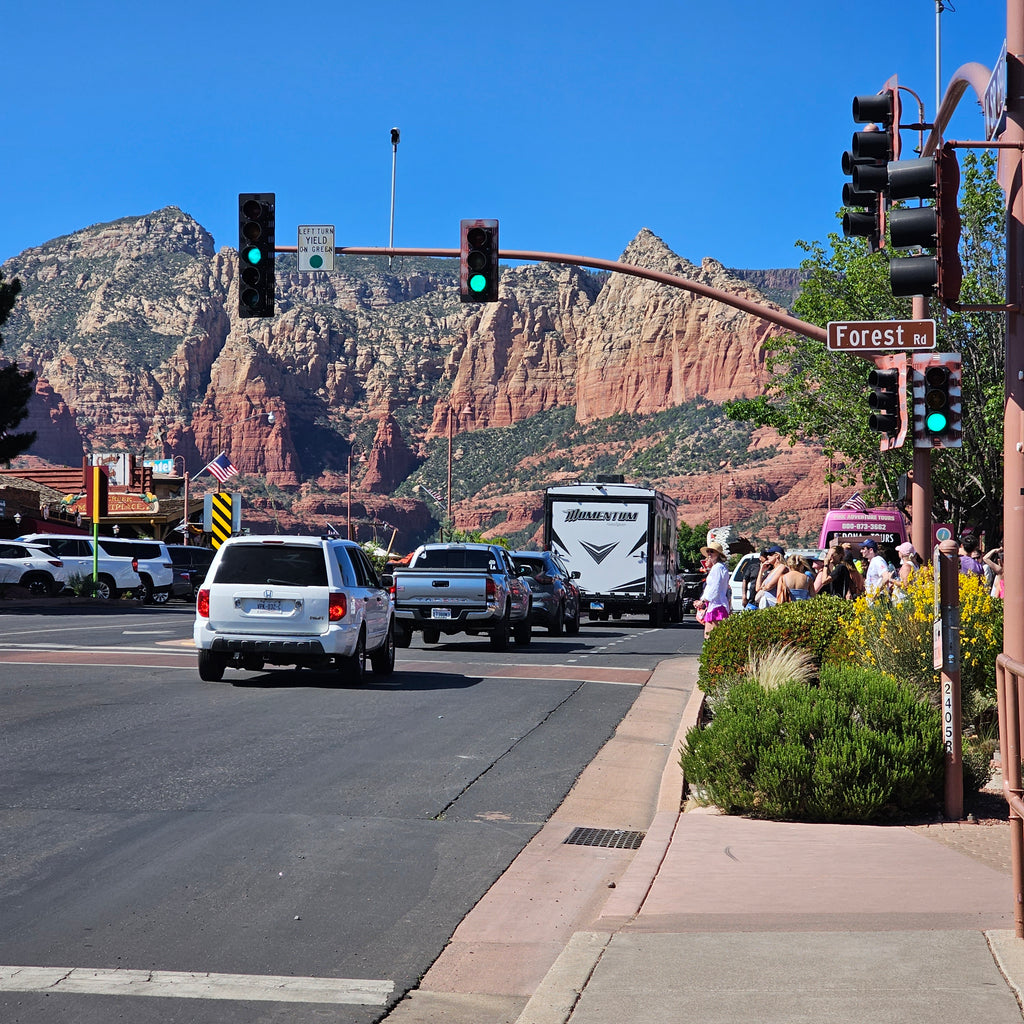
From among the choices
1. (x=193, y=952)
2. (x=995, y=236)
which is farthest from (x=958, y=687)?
(x=995, y=236)

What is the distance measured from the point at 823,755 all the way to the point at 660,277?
34.0 feet

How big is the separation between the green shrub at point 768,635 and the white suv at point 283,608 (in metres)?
4.65

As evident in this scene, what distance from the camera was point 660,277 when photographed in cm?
1783

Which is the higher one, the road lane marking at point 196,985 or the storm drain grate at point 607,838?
the road lane marking at point 196,985

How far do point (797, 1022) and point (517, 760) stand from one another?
687 centimetres

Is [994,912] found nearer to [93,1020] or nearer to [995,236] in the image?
[93,1020]

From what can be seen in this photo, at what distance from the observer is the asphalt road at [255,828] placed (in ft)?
18.1

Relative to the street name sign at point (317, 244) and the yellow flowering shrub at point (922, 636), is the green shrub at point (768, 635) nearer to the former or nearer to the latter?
the yellow flowering shrub at point (922, 636)

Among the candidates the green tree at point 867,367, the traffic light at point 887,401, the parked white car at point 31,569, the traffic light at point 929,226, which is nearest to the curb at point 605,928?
the traffic light at point 929,226

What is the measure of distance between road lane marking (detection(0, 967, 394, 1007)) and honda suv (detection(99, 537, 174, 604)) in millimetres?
42298

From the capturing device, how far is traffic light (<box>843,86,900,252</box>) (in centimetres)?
1280

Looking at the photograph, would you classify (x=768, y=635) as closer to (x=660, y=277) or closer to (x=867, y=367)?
(x=660, y=277)

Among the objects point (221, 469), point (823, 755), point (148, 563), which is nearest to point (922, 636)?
point (823, 755)

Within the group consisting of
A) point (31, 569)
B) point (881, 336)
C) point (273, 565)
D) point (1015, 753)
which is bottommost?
point (31, 569)
